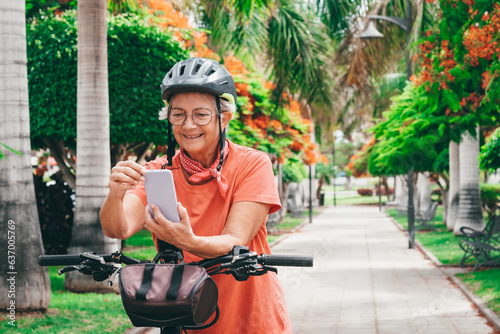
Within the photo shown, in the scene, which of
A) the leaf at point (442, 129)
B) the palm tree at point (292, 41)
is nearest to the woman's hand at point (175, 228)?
the leaf at point (442, 129)

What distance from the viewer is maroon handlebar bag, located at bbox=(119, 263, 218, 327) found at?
215 centimetres

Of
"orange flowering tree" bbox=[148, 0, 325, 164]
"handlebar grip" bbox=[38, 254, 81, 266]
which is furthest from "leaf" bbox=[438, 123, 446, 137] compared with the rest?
"handlebar grip" bbox=[38, 254, 81, 266]

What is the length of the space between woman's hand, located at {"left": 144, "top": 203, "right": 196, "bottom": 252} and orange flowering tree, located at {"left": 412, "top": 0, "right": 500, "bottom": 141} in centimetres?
670

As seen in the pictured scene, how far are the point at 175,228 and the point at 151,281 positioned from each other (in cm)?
19

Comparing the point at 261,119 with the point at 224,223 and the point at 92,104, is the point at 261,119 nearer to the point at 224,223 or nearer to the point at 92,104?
the point at 92,104

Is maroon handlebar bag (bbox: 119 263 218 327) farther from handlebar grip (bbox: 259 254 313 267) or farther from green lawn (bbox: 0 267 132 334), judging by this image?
green lawn (bbox: 0 267 132 334)

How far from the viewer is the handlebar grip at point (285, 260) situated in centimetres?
246

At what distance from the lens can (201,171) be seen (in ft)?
8.87

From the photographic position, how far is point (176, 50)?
539 inches

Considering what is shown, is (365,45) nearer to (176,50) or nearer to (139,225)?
(176,50)

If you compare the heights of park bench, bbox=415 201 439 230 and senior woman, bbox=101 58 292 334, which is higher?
senior woman, bbox=101 58 292 334

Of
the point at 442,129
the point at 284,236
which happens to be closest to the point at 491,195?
the point at 284,236

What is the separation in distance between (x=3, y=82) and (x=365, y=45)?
17509 mm

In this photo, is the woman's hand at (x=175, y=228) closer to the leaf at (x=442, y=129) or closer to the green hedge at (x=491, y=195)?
the leaf at (x=442, y=129)
